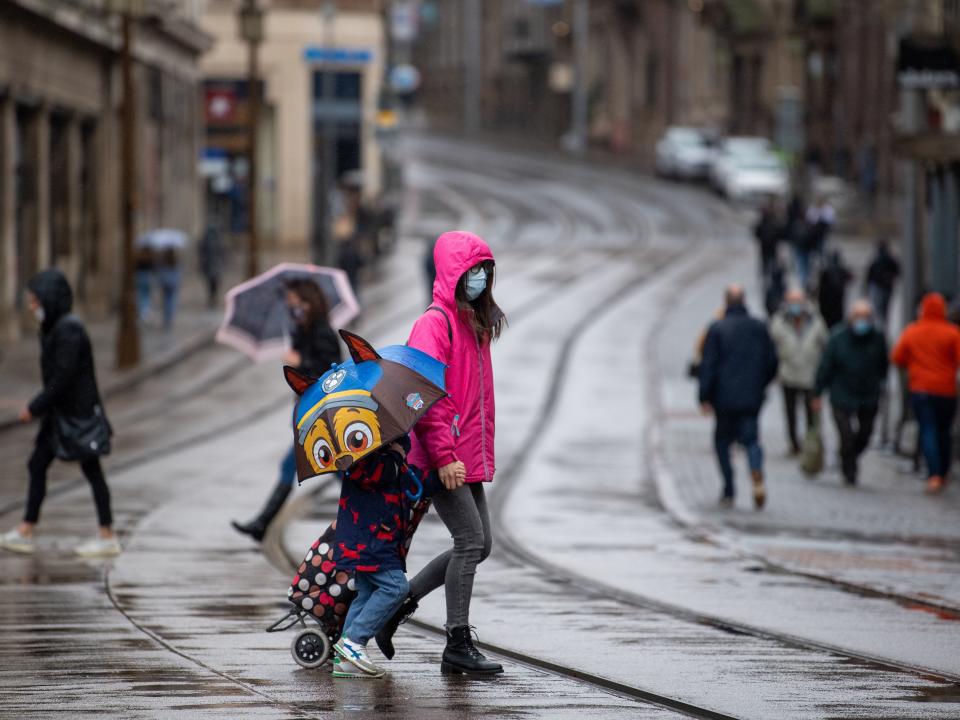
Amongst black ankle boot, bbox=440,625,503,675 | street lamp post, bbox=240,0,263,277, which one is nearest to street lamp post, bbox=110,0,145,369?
street lamp post, bbox=240,0,263,277

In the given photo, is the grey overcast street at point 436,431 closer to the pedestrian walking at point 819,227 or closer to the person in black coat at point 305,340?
the person in black coat at point 305,340

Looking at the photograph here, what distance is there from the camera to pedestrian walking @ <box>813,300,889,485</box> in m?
19.8

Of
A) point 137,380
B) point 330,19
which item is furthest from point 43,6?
point 330,19

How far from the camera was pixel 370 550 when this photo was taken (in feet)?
28.2

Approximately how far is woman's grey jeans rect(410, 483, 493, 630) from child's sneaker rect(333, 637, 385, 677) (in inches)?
15.7

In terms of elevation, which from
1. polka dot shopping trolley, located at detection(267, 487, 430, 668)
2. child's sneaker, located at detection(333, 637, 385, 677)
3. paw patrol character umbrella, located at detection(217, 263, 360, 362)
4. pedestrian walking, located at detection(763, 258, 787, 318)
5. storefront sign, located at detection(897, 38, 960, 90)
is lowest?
pedestrian walking, located at detection(763, 258, 787, 318)

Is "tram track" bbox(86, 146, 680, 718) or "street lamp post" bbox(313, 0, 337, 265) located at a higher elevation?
"street lamp post" bbox(313, 0, 337, 265)

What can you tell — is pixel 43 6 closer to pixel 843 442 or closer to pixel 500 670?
pixel 843 442

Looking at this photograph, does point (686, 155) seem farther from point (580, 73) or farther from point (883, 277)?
point (883, 277)

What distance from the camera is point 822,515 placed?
1753 cm

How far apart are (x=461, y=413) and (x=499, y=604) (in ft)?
9.25

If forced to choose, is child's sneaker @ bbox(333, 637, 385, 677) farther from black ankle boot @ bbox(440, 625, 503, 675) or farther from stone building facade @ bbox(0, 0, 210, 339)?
stone building facade @ bbox(0, 0, 210, 339)

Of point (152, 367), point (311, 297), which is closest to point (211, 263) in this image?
point (152, 367)

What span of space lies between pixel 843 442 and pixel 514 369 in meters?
11.7
